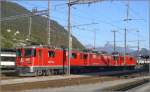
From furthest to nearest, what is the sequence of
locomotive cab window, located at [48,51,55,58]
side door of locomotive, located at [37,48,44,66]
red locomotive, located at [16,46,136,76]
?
locomotive cab window, located at [48,51,55,58] < side door of locomotive, located at [37,48,44,66] < red locomotive, located at [16,46,136,76]

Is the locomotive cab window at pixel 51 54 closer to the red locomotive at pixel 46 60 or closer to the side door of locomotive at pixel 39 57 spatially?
the red locomotive at pixel 46 60

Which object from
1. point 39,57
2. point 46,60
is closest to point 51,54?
point 46,60

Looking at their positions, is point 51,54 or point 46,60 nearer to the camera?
point 46,60

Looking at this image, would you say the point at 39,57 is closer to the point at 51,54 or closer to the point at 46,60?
the point at 46,60

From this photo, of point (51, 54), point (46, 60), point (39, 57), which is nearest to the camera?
point (39, 57)

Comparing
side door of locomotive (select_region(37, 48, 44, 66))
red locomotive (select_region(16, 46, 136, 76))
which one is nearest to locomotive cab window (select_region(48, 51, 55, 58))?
red locomotive (select_region(16, 46, 136, 76))

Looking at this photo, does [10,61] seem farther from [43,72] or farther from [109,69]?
[109,69]

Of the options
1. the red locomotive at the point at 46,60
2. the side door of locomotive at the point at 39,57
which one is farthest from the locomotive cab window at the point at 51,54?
the side door of locomotive at the point at 39,57

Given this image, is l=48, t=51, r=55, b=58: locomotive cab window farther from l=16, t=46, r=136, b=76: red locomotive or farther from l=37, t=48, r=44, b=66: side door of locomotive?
l=37, t=48, r=44, b=66: side door of locomotive

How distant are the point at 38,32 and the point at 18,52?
115 metres

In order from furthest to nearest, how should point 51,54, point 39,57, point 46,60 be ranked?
point 51,54 < point 46,60 < point 39,57

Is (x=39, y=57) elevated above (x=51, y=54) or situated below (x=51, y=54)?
below

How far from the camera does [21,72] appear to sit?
4322 cm

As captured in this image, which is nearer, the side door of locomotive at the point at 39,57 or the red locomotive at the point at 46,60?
the red locomotive at the point at 46,60
